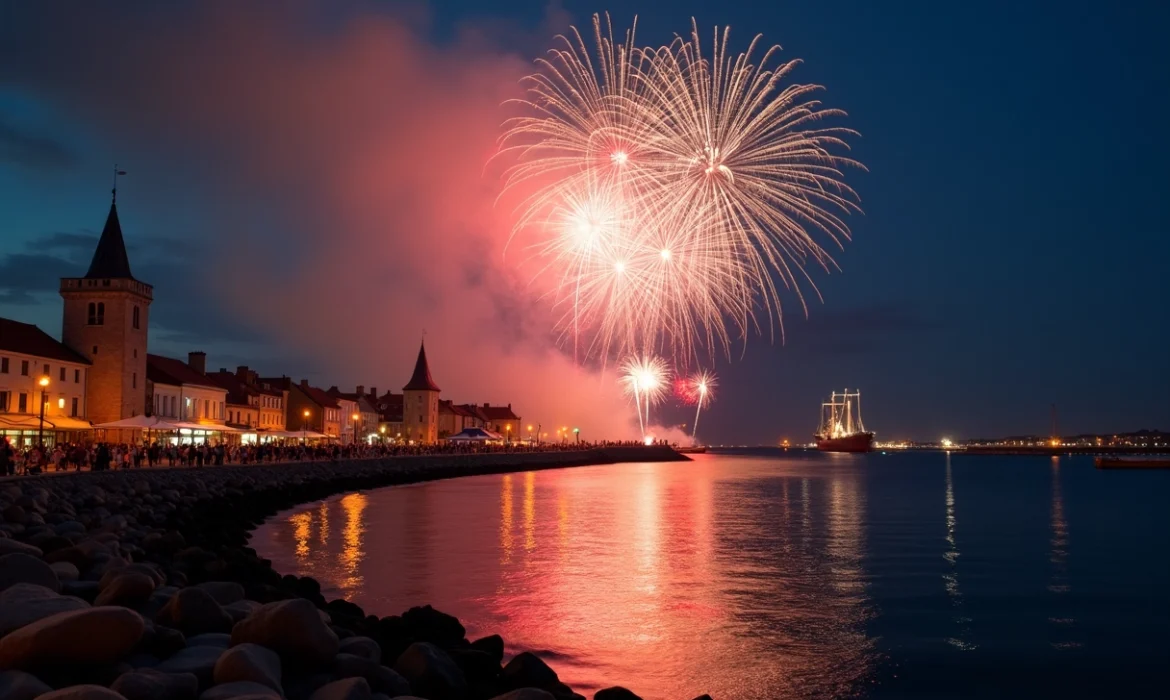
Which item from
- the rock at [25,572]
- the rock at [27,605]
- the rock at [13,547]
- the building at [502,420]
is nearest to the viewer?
the rock at [27,605]

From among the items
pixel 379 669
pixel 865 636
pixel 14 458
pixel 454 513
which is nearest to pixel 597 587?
pixel 865 636

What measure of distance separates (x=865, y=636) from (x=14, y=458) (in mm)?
31447

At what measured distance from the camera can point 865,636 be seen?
1656cm

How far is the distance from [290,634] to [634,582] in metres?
14.7

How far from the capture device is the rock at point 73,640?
679 cm

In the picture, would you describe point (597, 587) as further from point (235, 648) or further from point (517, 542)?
point (235, 648)

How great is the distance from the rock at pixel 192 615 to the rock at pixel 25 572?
5.06ft

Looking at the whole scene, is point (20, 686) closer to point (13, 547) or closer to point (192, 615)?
point (192, 615)

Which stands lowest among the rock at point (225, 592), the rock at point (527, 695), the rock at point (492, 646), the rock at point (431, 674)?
the rock at point (492, 646)

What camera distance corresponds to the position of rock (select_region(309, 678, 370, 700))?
23.7 feet

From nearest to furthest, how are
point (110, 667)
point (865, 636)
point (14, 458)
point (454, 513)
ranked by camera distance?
1. point (110, 667)
2. point (865, 636)
3. point (14, 458)
4. point (454, 513)

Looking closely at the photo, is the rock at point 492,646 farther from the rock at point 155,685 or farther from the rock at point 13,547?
the rock at point 13,547

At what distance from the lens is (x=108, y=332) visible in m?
60.1

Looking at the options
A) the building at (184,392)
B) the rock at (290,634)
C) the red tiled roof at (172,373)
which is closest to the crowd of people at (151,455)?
the building at (184,392)
